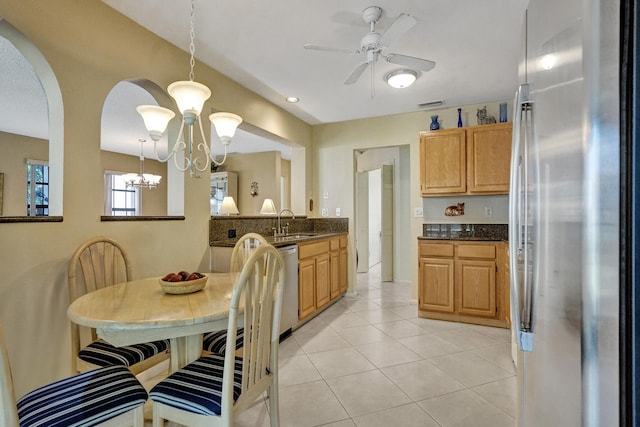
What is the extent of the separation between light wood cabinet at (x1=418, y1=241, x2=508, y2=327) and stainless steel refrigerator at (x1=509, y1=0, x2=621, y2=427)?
7.95 feet

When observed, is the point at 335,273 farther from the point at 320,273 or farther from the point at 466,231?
the point at 466,231

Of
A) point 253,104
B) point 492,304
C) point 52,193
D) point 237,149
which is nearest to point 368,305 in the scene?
point 492,304

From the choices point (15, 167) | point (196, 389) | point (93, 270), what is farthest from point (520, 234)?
point (15, 167)

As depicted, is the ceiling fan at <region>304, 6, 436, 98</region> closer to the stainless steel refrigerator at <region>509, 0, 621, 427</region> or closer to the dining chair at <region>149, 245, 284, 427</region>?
the stainless steel refrigerator at <region>509, 0, 621, 427</region>

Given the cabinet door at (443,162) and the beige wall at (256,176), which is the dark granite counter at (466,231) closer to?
the cabinet door at (443,162)

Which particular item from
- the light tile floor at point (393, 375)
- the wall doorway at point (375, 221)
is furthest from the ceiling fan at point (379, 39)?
the wall doorway at point (375, 221)

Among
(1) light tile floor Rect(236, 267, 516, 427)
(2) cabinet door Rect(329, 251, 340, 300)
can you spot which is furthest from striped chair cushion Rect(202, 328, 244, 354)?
(2) cabinet door Rect(329, 251, 340, 300)

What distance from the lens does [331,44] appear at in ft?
8.29

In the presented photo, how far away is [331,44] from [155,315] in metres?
2.31

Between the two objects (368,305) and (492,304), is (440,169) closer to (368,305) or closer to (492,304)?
(492,304)

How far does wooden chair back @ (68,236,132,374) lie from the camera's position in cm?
171

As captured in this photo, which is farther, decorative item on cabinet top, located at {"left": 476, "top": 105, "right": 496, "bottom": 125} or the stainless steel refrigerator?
decorative item on cabinet top, located at {"left": 476, "top": 105, "right": 496, "bottom": 125}

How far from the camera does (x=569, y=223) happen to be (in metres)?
0.66

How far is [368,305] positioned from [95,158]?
3346 millimetres
